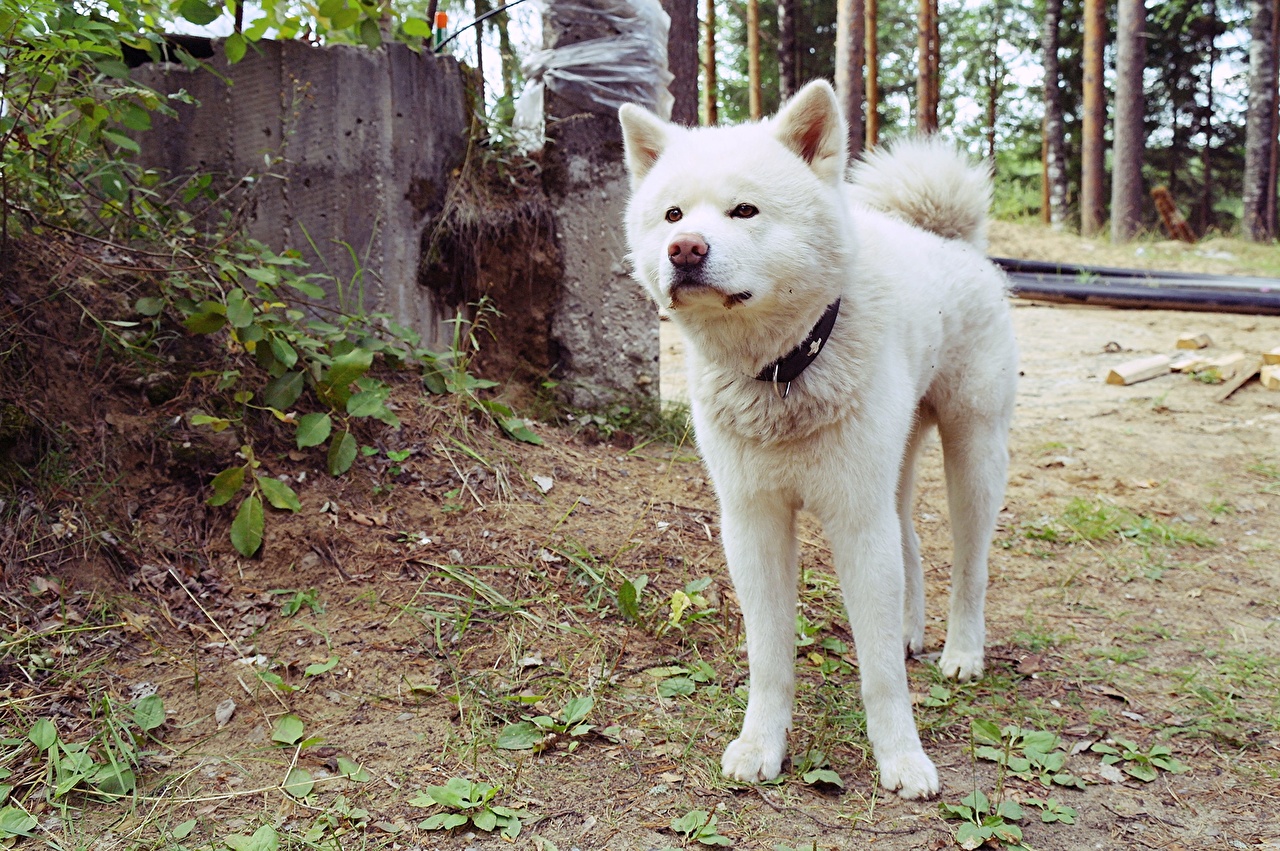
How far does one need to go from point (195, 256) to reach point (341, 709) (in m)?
1.90

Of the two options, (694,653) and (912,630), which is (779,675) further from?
(912,630)

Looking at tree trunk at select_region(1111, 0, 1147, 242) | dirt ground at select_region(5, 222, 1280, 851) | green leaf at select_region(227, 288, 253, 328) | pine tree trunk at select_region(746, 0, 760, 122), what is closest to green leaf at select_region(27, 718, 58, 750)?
dirt ground at select_region(5, 222, 1280, 851)

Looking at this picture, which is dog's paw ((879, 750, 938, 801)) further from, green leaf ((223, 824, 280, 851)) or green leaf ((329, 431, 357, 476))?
green leaf ((329, 431, 357, 476))

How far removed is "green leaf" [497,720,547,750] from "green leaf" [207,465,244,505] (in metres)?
1.39

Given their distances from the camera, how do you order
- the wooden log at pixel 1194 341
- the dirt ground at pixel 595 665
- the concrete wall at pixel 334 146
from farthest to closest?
the wooden log at pixel 1194 341 → the concrete wall at pixel 334 146 → the dirt ground at pixel 595 665

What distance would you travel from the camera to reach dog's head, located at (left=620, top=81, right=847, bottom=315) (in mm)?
2256

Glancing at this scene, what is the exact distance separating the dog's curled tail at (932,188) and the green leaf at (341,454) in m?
2.17

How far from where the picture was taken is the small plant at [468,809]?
2.24 metres

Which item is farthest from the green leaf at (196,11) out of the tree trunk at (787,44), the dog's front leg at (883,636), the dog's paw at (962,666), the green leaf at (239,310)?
the tree trunk at (787,44)

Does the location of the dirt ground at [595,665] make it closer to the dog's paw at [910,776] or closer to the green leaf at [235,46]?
the dog's paw at [910,776]

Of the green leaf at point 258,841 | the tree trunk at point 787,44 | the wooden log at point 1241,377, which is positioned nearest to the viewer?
the green leaf at point 258,841

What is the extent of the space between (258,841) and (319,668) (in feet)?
2.48

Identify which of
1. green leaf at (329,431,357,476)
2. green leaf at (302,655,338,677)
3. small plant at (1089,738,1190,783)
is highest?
green leaf at (329,431,357,476)

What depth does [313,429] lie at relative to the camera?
352 cm
